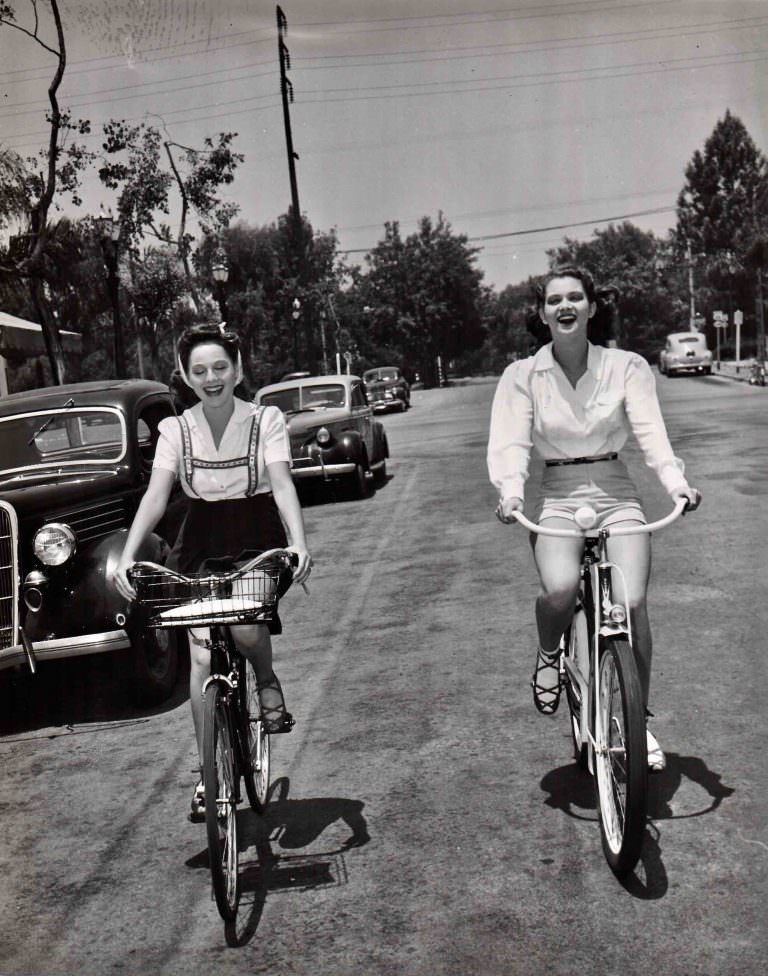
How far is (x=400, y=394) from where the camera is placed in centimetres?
4131

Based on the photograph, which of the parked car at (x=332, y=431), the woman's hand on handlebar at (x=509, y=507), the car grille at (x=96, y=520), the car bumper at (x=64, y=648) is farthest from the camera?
the parked car at (x=332, y=431)

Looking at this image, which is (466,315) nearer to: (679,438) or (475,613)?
(679,438)

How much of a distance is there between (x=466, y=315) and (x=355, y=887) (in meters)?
→ 64.3

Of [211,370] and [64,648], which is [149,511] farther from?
[64,648]

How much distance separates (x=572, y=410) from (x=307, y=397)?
12.0m

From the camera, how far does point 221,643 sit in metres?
3.78

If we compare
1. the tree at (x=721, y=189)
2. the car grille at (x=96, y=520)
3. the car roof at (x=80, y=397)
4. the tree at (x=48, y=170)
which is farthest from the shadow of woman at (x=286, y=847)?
the tree at (x=721, y=189)

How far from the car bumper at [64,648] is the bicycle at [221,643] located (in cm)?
217

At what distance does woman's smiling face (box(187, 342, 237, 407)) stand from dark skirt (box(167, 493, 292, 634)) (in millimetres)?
376

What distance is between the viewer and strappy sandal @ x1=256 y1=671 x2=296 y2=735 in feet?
13.6

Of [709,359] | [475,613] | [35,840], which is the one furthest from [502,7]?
[709,359]

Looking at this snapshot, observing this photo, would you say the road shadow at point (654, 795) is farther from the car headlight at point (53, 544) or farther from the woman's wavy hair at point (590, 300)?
the car headlight at point (53, 544)

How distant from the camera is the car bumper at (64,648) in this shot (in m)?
5.83

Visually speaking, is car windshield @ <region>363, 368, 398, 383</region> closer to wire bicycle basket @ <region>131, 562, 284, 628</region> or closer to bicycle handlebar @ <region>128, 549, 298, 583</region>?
bicycle handlebar @ <region>128, 549, 298, 583</region>
